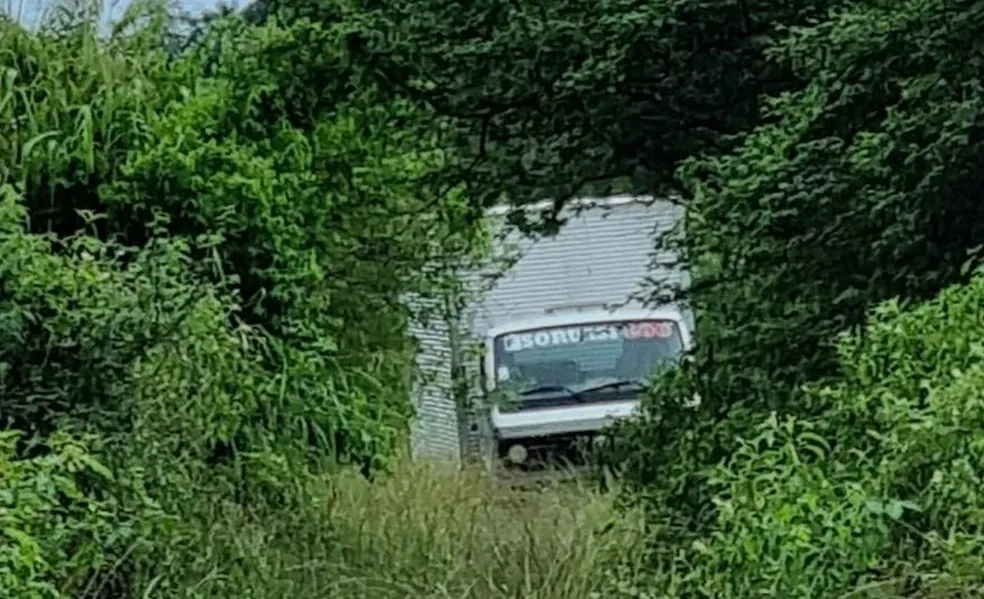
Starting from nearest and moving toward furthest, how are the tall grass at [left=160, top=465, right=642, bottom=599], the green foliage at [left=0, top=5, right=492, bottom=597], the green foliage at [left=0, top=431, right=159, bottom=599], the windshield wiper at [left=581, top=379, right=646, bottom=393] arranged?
the green foliage at [left=0, top=431, right=159, bottom=599] → the green foliage at [left=0, top=5, right=492, bottom=597] → the tall grass at [left=160, top=465, right=642, bottom=599] → the windshield wiper at [left=581, top=379, right=646, bottom=393]

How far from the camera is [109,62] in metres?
5.60

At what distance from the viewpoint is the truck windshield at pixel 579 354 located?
946 centimetres

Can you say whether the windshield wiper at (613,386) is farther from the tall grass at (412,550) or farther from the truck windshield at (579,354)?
the tall grass at (412,550)

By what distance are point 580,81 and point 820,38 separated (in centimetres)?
112

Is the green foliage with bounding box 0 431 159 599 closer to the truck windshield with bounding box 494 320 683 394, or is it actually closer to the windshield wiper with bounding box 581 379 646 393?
the truck windshield with bounding box 494 320 683 394

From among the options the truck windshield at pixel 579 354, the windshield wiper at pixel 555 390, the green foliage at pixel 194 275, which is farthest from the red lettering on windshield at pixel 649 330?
the green foliage at pixel 194 275

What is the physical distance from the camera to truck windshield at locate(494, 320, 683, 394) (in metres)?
9.46

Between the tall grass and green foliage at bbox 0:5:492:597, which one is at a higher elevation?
green foliage at bbox 0:5:492:597

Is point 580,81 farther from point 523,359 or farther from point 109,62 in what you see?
point 523,359

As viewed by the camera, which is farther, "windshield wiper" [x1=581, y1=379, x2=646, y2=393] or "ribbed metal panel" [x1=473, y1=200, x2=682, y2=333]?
"ribbed metal panel" [x1=473, y1=200, x2=682, y2=333]

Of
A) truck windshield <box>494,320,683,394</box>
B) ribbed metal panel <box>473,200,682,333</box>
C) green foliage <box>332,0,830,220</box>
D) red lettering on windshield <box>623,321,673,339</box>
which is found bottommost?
truck windshield <box>494,320,683,394</box>

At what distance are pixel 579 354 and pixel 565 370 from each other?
0.48 feet

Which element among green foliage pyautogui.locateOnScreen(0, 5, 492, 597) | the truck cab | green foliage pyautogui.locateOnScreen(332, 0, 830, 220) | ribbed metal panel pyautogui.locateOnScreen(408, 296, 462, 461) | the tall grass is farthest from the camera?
the truck cab

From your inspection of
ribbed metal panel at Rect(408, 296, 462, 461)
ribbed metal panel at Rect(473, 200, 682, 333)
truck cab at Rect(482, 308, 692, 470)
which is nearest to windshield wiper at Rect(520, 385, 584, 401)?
truck cab at Rect(482, 308, 692, 470)
